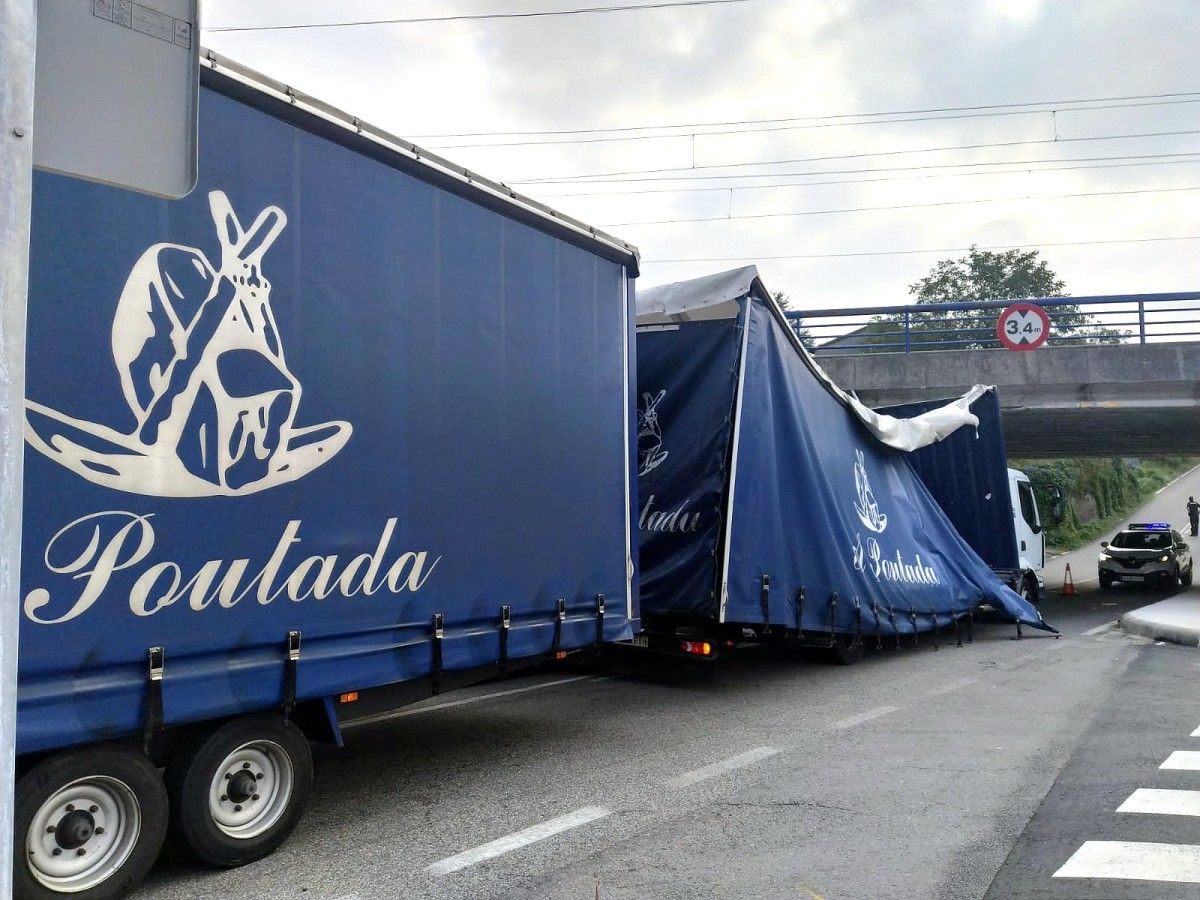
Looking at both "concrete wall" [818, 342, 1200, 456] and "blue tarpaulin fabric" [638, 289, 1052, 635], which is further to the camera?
Result: "concrete wall" [818, 342, 1200, 456]

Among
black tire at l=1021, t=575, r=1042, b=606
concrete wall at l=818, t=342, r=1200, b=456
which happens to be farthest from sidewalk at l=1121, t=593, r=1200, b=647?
concrete wall at l=818, t=342, r=1200, b=456

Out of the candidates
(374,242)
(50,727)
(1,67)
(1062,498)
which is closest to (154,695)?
(50,727)

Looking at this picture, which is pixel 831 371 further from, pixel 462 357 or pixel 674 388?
pixel 462 357

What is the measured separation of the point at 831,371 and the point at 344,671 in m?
16.9

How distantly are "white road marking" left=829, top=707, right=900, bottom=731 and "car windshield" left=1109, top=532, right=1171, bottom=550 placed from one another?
60.0 ft

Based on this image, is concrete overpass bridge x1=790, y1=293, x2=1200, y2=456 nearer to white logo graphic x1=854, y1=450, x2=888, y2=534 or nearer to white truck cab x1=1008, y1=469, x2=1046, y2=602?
white truck cab x1=1008, y1=469, x2=1046, y2=602

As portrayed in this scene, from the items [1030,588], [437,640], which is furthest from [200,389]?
[1030,588]

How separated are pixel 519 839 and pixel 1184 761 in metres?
4.45

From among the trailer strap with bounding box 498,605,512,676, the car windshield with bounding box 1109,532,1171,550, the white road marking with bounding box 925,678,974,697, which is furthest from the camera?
the car windshield with bounding box 1109,532,1171,550

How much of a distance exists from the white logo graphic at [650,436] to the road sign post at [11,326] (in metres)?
7.07

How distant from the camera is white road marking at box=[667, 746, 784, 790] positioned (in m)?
6.08

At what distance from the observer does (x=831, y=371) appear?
67.1 ft

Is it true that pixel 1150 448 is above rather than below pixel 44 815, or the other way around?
above

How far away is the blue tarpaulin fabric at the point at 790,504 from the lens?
27.5 feet
